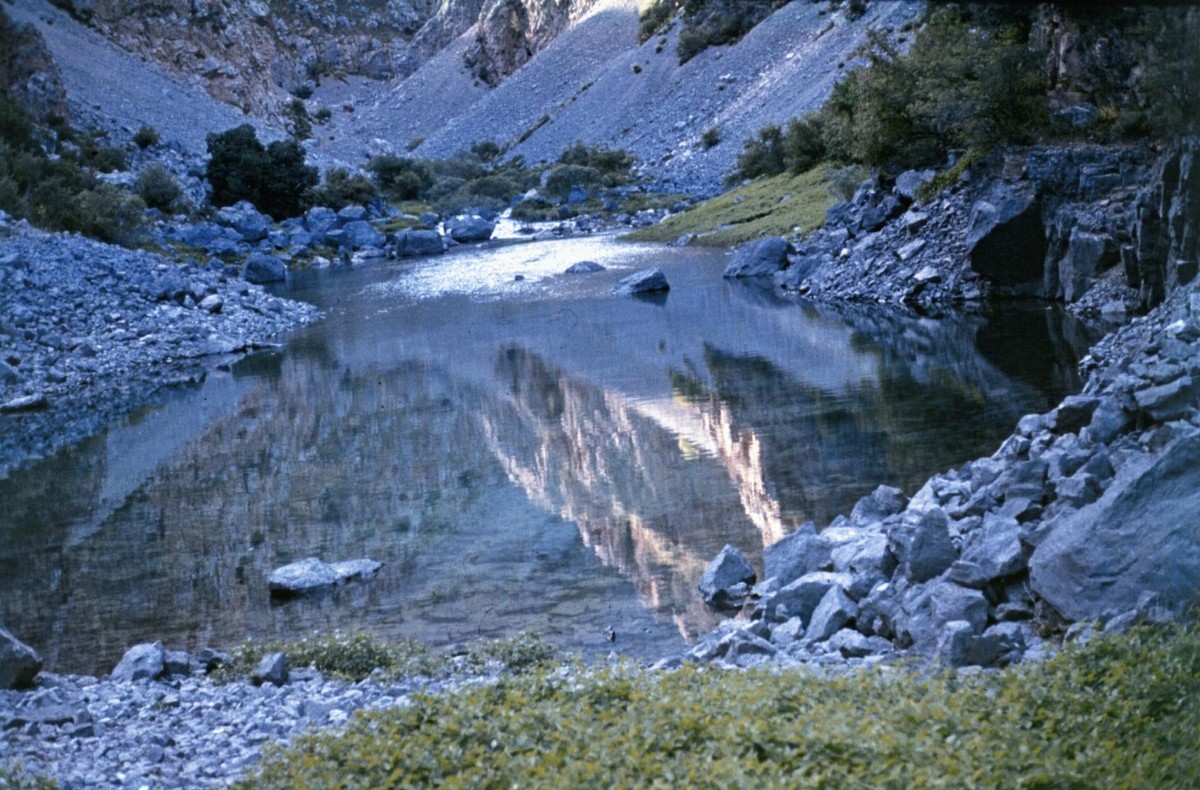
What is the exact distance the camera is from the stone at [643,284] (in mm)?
36938

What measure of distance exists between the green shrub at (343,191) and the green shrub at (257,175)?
5.33 ft

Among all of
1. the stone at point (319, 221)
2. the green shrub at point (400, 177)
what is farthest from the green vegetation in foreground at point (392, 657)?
the green shrub at point (400, 177)

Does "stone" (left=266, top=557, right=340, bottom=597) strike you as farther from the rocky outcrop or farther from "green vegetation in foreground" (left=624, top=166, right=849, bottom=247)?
the rocky outcrop

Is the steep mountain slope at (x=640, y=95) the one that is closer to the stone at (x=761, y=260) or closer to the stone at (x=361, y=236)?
the stone at (x=761, y=260)

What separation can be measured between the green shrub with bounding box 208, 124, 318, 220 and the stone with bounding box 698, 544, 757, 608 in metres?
62.6

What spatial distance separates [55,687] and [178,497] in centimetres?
838

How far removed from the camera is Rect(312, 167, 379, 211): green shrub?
74375 millimetres

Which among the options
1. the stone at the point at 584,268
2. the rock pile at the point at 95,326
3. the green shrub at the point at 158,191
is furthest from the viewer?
the green shrub at the point at 158,191

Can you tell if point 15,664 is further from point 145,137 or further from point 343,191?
point 145,137

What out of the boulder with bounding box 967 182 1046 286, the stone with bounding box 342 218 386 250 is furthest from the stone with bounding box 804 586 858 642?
the stone with bounding box 342 218 386 250

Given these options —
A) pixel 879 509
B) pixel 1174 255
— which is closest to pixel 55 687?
pixel 879 509

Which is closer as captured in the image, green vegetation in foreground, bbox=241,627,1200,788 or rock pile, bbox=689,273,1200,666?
green vegetation in foreground, bbox=241,627,1200,788

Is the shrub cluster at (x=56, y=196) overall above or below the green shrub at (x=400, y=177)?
below

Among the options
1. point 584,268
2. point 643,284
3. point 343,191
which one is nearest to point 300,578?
point 643,284
